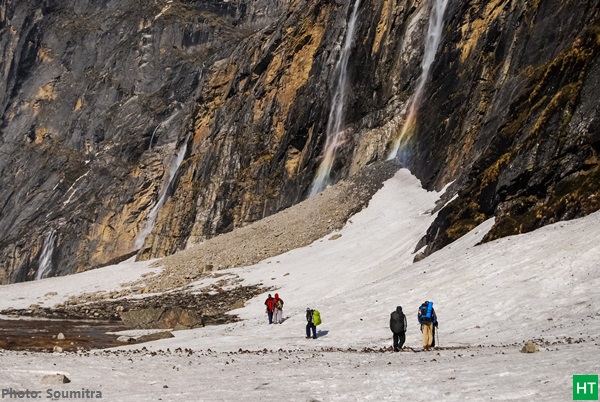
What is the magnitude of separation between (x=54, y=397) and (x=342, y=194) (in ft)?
137

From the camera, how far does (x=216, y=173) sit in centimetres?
7162

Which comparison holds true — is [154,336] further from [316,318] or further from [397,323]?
[397,323]

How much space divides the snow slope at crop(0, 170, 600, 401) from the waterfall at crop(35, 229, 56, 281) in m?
55.5

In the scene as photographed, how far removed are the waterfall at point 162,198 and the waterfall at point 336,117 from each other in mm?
23901

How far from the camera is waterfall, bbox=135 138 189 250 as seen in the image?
259 ft

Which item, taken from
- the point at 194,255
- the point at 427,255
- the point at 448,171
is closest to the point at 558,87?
the point at 427,255

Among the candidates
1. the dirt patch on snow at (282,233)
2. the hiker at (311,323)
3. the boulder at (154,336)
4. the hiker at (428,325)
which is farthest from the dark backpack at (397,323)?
the dirt patch on snow at (282,233)

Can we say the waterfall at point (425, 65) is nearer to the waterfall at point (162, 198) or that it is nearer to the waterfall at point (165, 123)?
the waterfall at point (162, 198)

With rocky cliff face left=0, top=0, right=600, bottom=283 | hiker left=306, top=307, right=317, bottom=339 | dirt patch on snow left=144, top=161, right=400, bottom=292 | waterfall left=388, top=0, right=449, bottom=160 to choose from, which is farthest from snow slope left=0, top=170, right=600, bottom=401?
waterfall left=388, top=0, right=449, bottom=160

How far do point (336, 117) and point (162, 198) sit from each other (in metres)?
27.5

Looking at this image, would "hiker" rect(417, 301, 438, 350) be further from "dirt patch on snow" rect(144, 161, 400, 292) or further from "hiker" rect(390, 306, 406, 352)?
"dirt patch on snow" rect(144, 161, 400, 292)

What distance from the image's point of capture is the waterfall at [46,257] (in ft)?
273

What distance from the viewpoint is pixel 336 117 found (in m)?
63.3

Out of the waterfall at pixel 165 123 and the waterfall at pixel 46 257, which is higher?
the waterfall at pixel 165 123
